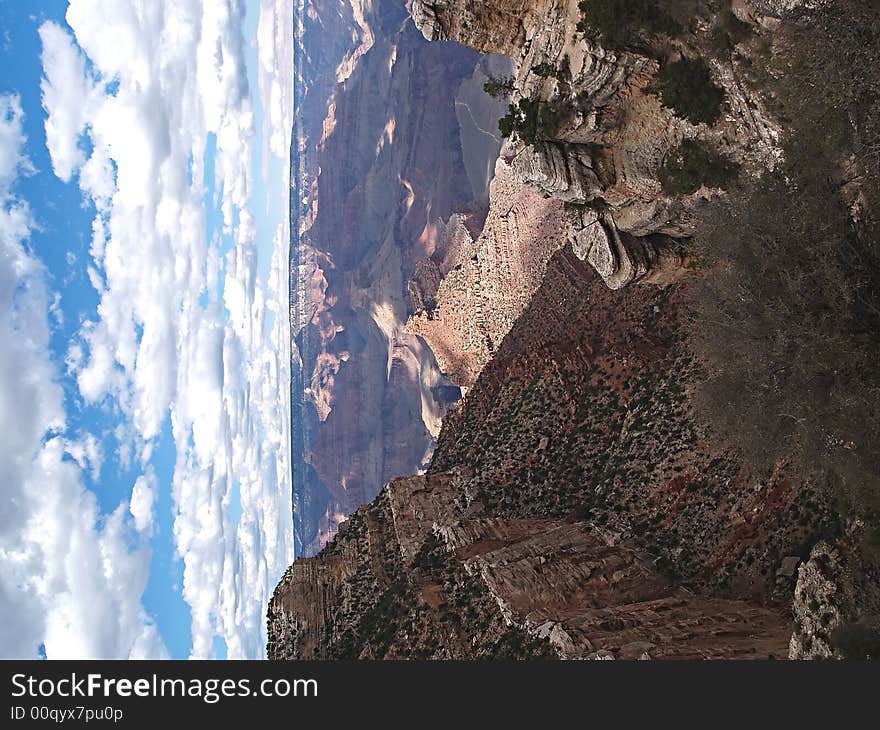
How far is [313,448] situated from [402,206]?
54.4 m

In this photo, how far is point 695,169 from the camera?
Answer: 21969 millimetres

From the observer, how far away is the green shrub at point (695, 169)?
2167 cm

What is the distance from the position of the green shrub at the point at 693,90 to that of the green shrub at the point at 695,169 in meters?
1.16

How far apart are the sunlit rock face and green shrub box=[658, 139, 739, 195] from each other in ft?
168

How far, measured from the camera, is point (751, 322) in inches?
746

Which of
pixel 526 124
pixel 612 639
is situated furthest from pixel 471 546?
pixel 526 124

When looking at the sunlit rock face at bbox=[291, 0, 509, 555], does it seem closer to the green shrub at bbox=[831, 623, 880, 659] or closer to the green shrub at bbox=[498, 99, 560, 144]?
the green shrub at bbox=[498, 99, 560, 144]

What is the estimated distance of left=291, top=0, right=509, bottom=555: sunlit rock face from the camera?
333 ft

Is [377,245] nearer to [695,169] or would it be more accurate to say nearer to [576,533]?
[576,533]

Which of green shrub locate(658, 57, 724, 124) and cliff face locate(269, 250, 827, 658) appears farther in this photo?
cliff face locate(269, 250, 827, 658)

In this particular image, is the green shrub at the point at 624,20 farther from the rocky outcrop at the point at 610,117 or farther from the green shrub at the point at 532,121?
the green shrub at the point at 532,121

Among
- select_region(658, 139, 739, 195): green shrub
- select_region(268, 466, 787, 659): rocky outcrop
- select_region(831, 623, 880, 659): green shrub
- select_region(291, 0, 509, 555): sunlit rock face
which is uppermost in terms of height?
select_region(291, 0, 509, 555): sunlit rock face

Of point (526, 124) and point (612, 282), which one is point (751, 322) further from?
point (526, 124)

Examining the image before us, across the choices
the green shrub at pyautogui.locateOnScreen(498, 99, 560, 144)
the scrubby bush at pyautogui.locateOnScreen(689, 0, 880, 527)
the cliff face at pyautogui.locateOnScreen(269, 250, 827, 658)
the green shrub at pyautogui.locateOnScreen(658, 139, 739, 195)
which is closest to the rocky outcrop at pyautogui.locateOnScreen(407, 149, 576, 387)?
the cliff face at pyautogui.locateOnScreen(269, 250, 827, 658)
